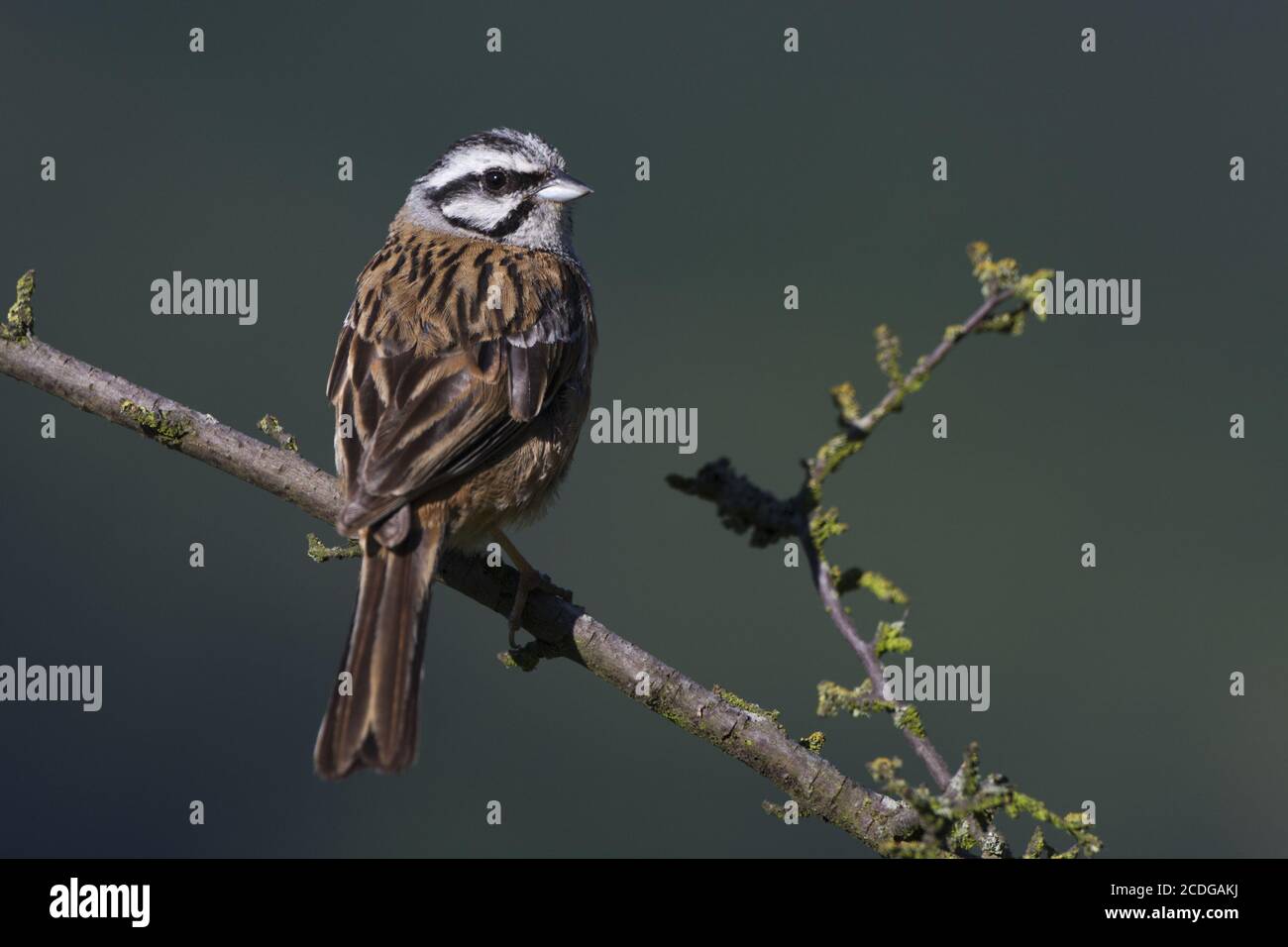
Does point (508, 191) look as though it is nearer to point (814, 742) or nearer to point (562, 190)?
point (562, 190)

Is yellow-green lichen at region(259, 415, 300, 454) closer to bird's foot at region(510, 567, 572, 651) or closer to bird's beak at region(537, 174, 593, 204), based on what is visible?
bird's foot at region(510, 567, 572, 651)

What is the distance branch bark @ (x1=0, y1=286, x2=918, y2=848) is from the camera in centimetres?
421

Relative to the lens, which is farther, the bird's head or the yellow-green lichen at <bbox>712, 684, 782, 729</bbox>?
→ the bird's head

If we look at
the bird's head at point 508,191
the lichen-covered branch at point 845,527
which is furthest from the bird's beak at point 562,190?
the lichen-covered branch at point 845,527

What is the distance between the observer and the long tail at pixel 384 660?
4566mm

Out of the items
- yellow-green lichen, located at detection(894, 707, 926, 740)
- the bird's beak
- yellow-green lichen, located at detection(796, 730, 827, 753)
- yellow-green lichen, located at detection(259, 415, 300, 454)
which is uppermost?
the bird's beak

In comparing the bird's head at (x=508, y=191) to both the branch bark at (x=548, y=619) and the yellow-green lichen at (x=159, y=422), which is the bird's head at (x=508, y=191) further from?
the yellow-green lichen at (x=159, y=422)

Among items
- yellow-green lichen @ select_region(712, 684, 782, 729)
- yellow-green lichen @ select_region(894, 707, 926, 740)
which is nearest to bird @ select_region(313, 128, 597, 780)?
yellow-green lichen @ select_region(712, 684, 782, 729)

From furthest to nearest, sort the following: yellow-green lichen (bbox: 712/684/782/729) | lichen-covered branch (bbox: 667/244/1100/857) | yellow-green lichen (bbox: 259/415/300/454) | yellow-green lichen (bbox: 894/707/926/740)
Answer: yellow-green lichen (bbox: 259/415/300/454)
yellow-green lichen (bbox: 712/684/782/729)
yellow-green lichen (bbox: 894/707/926/740)
lichen-covered branch (bbox: 667/244/1100/857)

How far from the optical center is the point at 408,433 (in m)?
5.38

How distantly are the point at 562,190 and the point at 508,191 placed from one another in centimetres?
24

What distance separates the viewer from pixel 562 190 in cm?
688

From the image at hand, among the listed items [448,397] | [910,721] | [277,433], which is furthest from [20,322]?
[910,721]

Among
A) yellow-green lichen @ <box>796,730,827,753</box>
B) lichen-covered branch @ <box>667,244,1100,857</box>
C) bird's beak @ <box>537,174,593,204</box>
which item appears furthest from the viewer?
bird's beak @ <box>537,174,593,204</box>
